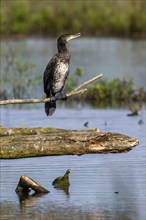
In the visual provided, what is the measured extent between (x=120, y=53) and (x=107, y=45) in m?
3.72

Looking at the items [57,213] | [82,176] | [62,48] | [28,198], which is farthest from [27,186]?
[62,48]

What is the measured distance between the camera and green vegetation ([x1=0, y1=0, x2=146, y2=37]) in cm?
4362

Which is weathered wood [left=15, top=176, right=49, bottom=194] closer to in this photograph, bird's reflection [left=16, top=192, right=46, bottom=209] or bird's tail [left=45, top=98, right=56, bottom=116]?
bird's reflection [left=16, top=192, right=46, bottom=209]

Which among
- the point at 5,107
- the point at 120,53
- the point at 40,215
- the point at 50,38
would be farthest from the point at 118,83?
the point at 50,38

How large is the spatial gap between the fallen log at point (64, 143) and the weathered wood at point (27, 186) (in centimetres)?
166

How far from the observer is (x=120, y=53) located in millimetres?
36594

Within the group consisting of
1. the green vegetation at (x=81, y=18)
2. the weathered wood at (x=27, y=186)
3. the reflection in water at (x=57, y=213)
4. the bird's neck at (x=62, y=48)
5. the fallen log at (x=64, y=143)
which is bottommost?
the reflection in water at (x=57, y=213)

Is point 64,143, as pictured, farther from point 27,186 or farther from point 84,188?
point 84,188

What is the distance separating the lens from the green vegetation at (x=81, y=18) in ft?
143

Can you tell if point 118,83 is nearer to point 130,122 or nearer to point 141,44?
point 130,122

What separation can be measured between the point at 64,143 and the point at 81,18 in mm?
35660

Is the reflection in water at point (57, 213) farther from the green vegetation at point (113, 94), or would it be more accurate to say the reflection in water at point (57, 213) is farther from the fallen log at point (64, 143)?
the green vegetation at point (113, 94)

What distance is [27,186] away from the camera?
40.0ft

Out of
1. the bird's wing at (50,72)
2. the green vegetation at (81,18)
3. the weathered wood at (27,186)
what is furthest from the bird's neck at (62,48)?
the green vegetation at (81,18)
